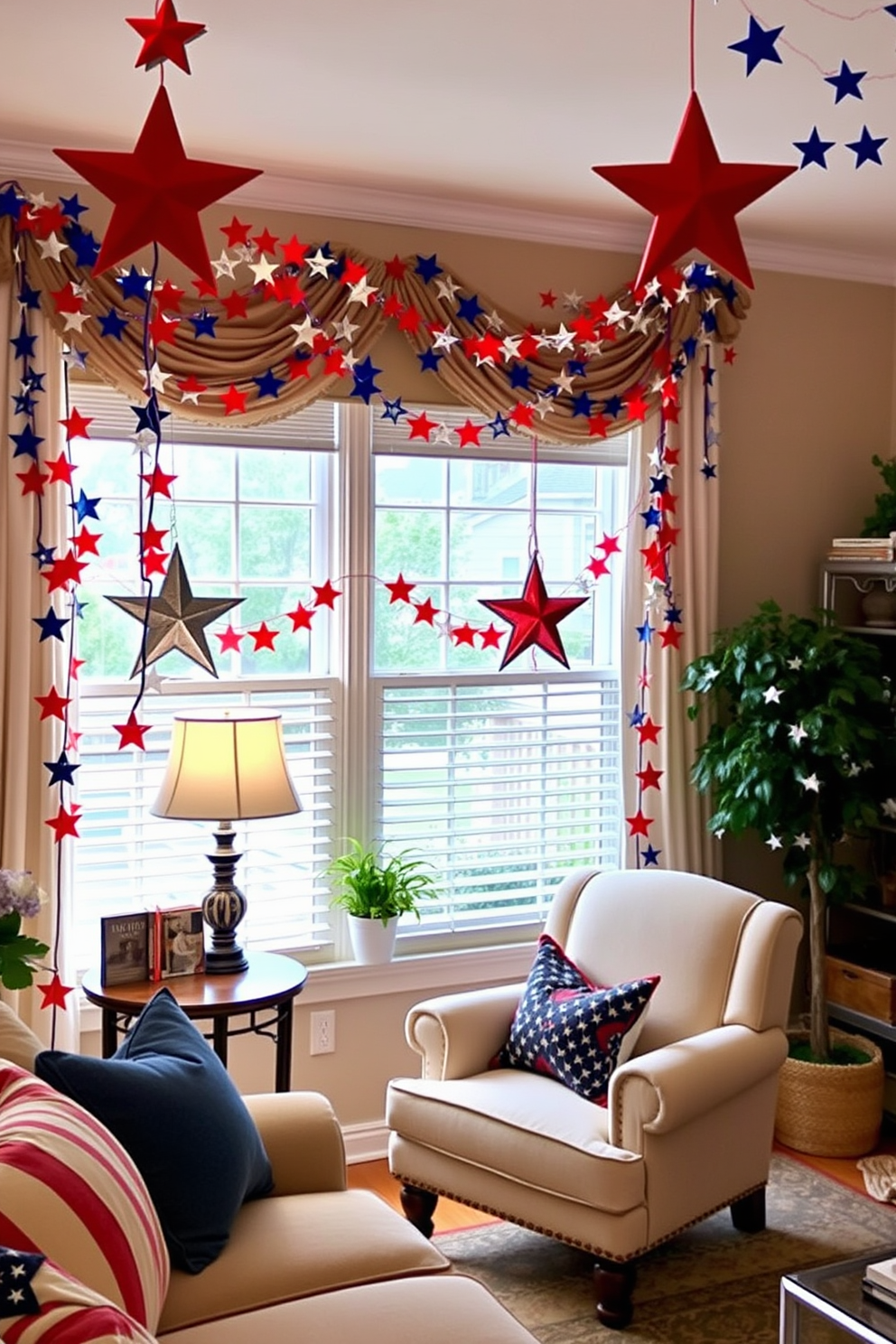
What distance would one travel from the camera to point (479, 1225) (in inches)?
142

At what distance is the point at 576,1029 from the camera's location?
10.9ft

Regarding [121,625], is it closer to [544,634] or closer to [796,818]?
[544,634]

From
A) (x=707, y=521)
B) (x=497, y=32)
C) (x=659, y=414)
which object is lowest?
(x=707, y=521)

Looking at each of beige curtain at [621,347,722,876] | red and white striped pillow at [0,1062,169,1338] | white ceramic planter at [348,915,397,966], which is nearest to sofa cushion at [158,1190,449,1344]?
red and white striped pillow at [0,1062,169,1338]

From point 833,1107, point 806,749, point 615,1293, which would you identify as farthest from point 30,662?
point 833,1107

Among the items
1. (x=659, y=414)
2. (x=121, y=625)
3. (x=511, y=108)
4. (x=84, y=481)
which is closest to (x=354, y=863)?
(x=121, y=625)

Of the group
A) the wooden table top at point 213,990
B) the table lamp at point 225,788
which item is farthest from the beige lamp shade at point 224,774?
the wooden table top at point 213,990

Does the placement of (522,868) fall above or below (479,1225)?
above

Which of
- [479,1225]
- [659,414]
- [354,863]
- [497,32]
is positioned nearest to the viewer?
[497,32]

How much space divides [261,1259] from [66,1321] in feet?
3.05

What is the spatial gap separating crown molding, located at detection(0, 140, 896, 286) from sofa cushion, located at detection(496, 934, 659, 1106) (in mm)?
2184

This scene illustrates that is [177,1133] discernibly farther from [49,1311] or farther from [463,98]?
[463,98]

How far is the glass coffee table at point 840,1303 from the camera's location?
93.9 inches

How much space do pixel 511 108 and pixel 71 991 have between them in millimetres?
2486
